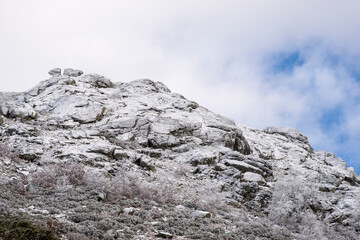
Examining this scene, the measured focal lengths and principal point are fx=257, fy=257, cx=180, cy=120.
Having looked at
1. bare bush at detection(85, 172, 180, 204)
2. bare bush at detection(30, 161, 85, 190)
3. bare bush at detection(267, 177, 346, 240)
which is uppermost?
bare bush at detection(267, 177, 346, 240)

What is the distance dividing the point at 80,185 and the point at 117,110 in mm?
17469

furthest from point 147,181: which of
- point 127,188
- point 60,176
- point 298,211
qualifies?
point 298,211

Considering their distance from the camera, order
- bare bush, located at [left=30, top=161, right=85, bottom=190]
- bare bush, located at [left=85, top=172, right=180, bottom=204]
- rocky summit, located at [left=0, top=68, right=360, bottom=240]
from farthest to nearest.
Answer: bare bush, located at [left=85, top=172, right=180, bottom=204] < bare bush, located at [left=30, top=161, right=85, bottom=190] < rocky summit, located at [left=0, top=68, right=360, bottom=240]

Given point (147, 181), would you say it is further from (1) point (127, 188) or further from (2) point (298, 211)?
(2) point (298, 211)

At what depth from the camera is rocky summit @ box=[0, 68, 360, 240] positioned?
31.6 feet

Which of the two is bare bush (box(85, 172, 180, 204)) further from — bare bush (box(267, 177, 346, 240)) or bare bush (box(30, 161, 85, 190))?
bare bush (box(267, 177, 346, 240))

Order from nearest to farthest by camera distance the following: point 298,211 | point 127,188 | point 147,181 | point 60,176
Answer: point 60,176 < point 127,188 < point 298,211 < point 147,181

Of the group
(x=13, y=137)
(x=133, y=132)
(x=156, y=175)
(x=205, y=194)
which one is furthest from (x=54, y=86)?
(x=205, y=194)

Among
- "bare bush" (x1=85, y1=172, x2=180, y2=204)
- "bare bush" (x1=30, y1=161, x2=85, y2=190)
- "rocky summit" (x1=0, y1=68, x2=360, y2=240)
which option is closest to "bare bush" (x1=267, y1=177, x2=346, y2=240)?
"rocky summit" (x1=0, y1=68, x2=360, y2=240)

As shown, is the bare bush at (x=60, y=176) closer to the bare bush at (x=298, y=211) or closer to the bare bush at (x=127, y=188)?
the bare bush at (x=127, y=188)

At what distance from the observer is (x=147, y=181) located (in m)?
16.0

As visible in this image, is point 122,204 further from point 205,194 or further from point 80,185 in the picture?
point 205,194

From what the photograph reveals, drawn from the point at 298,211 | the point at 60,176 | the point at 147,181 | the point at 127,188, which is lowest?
the point at 60,176

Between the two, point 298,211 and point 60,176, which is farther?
point 298,211
